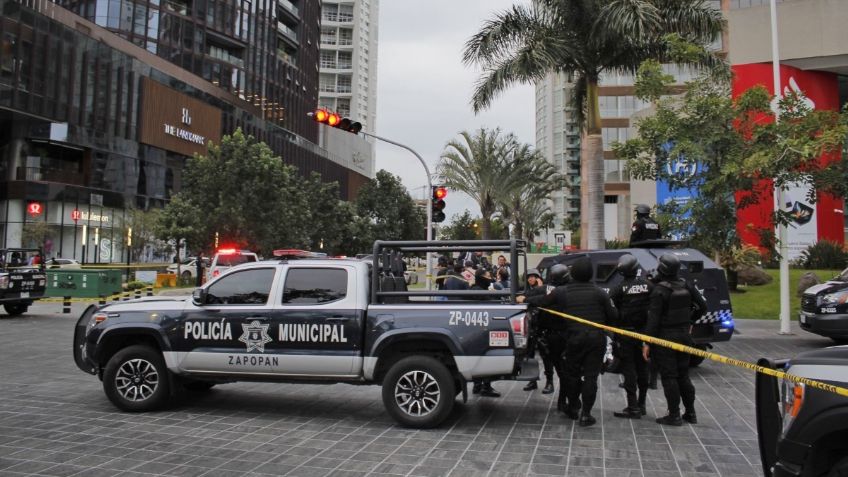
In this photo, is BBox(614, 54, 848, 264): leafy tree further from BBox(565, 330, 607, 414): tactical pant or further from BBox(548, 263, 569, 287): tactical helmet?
BBox(565, 330, 607, 414): tactical pant

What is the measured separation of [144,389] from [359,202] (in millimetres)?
50157

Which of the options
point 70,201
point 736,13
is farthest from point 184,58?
point 736,13

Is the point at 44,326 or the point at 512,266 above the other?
the point at 512,266

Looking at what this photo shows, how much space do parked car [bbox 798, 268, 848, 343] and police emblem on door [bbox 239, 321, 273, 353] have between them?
1007 cm

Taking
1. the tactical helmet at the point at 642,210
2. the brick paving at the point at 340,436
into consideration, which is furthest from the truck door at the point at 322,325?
the tactical helmet at the point at 642,210

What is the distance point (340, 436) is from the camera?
20.1 feet

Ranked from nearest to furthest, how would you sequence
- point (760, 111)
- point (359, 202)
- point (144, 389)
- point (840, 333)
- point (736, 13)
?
1. point (144, 389)
2. point (840, 333)
3. point (760, 111)
4. point (736, 13)
5. point (359, 202)

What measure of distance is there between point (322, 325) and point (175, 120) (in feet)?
174

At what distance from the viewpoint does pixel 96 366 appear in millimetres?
7090

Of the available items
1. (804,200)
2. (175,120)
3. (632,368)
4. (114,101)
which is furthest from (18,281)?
(175,120)

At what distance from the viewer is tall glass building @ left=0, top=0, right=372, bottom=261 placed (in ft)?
133

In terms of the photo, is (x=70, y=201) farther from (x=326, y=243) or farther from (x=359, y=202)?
(x=359, y=202)

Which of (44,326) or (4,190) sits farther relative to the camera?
(4,190)

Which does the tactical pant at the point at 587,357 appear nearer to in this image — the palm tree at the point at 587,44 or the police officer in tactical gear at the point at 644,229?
the police officer in tactical gear at the point at 644,229
